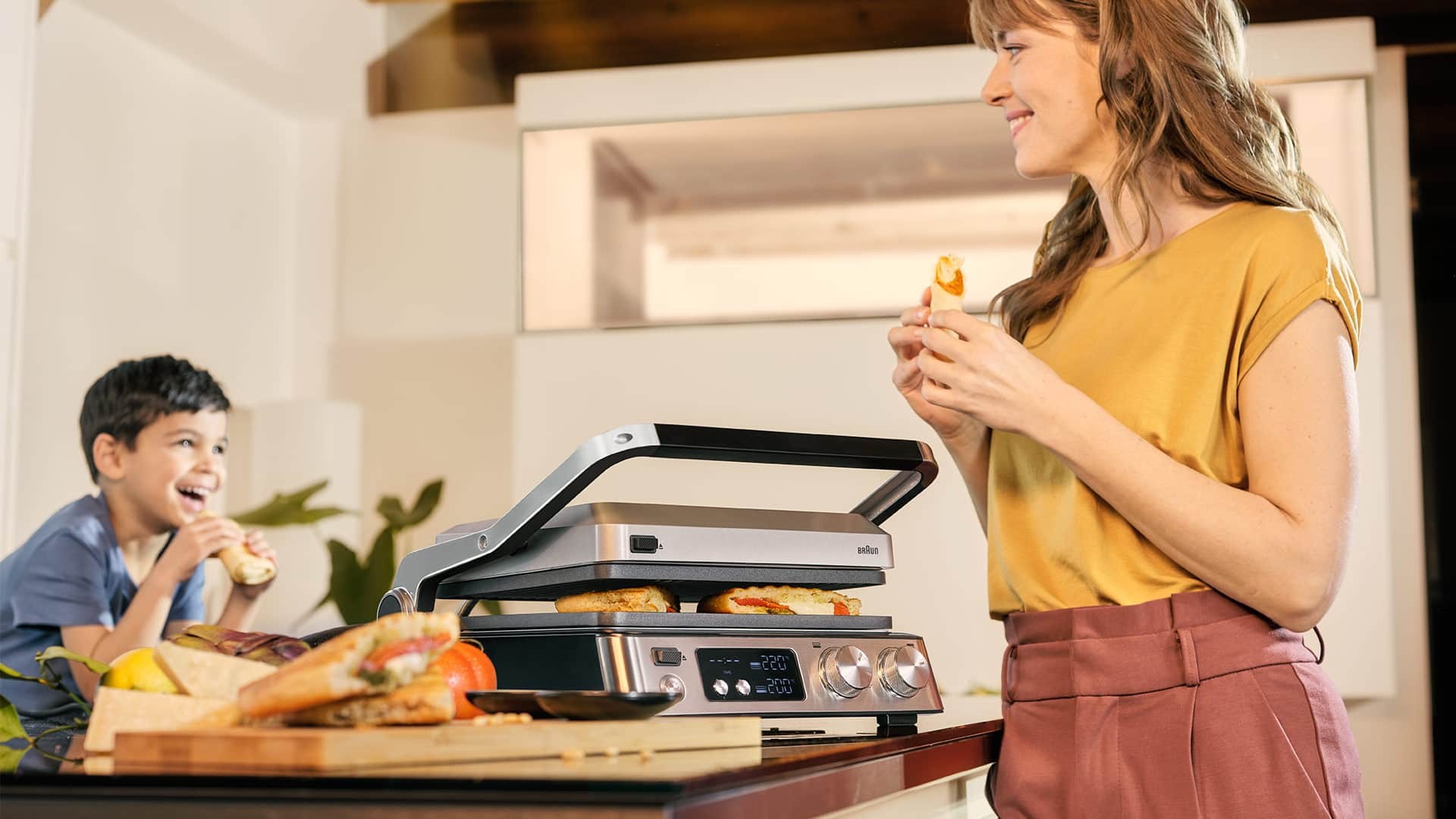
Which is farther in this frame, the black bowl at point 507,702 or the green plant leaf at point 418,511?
the green plant leaf at point 418,511

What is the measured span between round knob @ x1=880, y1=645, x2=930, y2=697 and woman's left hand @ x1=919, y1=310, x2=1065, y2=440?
20 cm

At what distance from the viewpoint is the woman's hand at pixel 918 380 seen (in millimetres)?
1272

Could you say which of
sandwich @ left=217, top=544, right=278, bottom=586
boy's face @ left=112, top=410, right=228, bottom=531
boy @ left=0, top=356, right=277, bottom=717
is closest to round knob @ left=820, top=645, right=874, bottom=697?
boy @ left=0, top=356, right=277, bottom=717

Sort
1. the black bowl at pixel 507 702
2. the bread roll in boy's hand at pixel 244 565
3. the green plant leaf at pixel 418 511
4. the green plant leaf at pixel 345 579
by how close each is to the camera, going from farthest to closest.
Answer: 1. the green plant leaf at pixel 418 511
2. the green plant leaf at pixel 345 579
3. the bread roll in boy's hand at pixel 244 565
4. the black bowl at pixel 507 702

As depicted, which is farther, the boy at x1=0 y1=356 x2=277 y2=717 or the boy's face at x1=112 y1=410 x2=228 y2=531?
the boy's face at x1=112 y1=410 x2=228 y2=531

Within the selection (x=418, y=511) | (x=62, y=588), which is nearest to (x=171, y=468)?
(x=62, y=588)

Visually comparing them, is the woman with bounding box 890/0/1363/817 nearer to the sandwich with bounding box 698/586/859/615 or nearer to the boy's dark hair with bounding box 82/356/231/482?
the sandwich with bounding box 698/586/859/615

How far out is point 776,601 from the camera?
1143mm

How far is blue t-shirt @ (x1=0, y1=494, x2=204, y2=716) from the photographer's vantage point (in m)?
2.61

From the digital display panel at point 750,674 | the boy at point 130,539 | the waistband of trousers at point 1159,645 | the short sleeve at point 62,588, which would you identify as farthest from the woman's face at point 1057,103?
the short sleeve at point 62,588

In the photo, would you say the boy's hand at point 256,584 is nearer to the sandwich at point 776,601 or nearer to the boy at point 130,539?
the boy at point 130,539

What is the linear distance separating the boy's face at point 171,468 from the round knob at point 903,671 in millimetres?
2210

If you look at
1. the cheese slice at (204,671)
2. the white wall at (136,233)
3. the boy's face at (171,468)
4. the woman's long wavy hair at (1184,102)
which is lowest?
the cheese slice at (204,671)

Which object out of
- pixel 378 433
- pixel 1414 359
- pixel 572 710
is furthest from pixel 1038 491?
pixel 378 433
